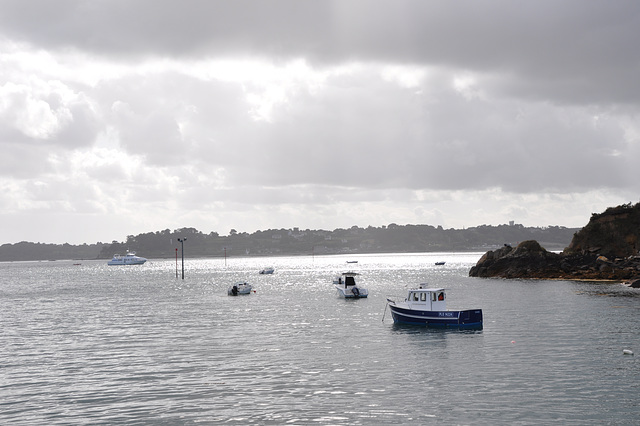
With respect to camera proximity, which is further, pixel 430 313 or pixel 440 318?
pixel 430 313

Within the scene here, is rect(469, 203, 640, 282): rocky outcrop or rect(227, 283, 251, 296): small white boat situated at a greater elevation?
rect(469, 203, 640, 282): rocky outcrop

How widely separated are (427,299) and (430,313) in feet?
8.19

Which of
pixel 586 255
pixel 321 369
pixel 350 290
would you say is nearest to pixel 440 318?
pixel 321 369

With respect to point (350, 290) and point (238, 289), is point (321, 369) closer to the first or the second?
point (350, 290)

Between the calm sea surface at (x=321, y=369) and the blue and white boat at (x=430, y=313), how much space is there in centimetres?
183

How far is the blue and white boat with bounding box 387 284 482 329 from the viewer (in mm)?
59312

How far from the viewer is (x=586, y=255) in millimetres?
141750

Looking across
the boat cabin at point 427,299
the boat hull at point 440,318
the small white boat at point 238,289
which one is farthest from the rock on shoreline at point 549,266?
the boat hull at point 440,318

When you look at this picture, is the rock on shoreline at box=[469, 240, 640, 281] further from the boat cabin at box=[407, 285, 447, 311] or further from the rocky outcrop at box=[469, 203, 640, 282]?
the boat cabin at box=[407, 285, 447, 311]

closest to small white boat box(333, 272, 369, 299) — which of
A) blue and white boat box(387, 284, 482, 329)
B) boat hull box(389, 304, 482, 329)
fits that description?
blue and white boat box(387, 284, 482, 329)

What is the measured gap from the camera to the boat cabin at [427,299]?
206 ft

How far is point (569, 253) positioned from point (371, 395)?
13316 cm

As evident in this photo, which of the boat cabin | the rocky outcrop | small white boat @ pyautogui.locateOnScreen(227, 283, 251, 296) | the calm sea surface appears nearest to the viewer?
the calm sea surface

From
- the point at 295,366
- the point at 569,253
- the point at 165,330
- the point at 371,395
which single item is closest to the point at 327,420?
the point at 371,395
